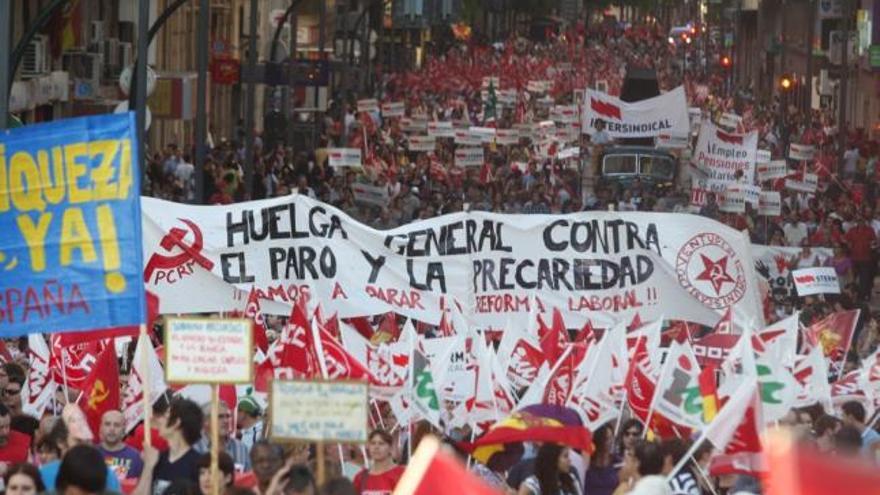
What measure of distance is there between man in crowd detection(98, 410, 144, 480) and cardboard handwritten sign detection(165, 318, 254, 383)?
1.22 meters

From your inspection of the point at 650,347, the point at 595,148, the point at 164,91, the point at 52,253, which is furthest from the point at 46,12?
the point at 595,148

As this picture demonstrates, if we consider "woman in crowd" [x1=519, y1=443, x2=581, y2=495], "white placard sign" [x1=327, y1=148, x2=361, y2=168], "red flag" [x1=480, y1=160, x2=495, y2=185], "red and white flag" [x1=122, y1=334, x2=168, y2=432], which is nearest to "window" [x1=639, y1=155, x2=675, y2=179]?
"red flag" [x1=480, y1=160, x2=495, y2=185]

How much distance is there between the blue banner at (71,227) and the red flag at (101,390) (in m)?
2.04

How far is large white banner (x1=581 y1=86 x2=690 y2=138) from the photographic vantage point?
44625 millimetres

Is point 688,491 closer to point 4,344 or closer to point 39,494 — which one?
point 39,494

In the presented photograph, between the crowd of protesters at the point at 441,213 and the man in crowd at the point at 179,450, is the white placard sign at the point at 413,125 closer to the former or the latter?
the crowd of protesters at the point at 441,213

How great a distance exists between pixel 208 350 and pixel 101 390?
3.26 m

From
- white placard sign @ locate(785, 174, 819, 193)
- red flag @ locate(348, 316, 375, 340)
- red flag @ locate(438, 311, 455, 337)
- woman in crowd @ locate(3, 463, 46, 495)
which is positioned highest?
woman in crowd @ locate(3, 463, 46, 495)

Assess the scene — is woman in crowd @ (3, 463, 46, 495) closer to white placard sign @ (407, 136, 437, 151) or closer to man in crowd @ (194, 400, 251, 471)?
man in crowd @ (194, 400, 251, 471)

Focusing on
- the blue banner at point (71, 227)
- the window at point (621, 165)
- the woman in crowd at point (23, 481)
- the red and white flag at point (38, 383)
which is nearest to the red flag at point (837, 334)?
the red and white flag at point (38, 383)

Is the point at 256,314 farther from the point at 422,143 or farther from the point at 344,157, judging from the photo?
the point at 422,143

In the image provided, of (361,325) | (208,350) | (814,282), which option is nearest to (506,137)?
(814,282)

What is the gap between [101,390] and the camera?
48.1ft

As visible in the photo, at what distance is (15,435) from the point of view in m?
13.8
